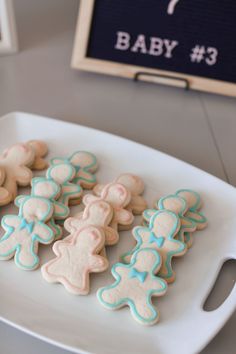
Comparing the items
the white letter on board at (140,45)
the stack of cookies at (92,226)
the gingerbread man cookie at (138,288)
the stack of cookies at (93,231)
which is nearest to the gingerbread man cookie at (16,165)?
the stack of cookies at (92,226)

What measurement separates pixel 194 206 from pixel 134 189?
0.09 m

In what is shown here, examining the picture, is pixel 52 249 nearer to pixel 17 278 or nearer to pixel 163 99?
pixel 17 278

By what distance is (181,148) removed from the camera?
2.86 ft

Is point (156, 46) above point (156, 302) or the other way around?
above

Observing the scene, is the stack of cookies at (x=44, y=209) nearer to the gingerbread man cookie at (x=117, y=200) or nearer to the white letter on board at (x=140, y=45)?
the gingerbread man cookie at (x=117, y=200)

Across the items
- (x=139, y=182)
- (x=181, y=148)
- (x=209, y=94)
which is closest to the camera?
(x=139, y=182)

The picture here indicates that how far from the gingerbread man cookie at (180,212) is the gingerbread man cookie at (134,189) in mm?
29

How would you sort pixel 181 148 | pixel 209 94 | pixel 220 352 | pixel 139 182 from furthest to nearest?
pixel 209 94
pixel 181 148
pixel 139 182
pixel 220 352

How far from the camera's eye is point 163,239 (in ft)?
2.13

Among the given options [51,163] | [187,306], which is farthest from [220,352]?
[51,163]

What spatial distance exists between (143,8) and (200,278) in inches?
20.8

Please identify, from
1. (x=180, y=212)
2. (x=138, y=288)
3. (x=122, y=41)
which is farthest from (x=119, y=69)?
(x=138, y=288)

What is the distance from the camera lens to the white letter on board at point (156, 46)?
0.93 metres

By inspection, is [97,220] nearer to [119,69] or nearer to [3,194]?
[3,194]
